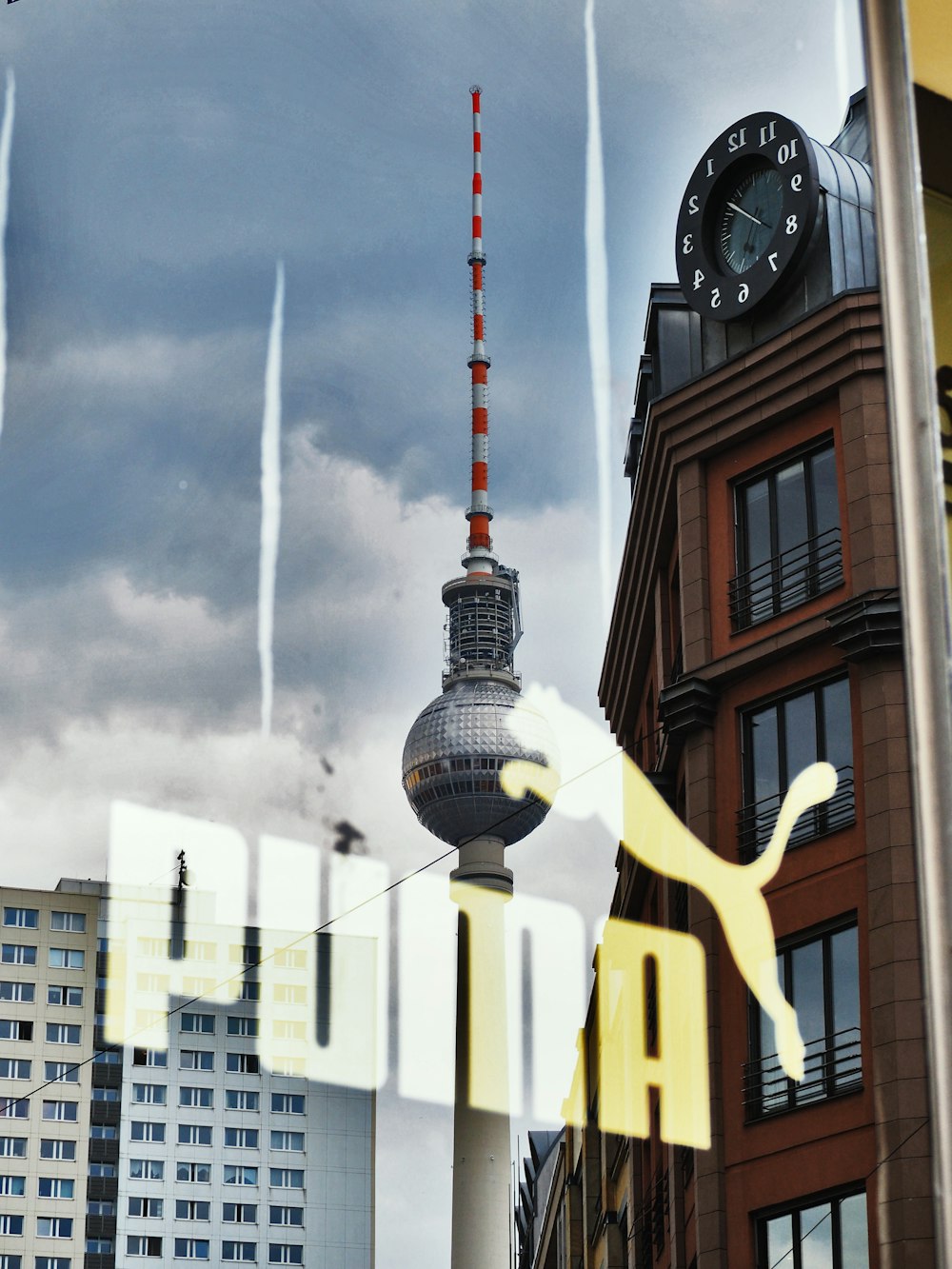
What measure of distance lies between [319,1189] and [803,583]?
161 meters

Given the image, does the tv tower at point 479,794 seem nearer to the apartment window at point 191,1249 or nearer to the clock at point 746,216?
the apartment window at point 191,1249

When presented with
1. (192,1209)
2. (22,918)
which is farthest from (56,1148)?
(22,918)

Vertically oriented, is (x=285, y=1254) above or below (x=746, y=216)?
below

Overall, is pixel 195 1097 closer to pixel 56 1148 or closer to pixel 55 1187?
pixel 56 1148

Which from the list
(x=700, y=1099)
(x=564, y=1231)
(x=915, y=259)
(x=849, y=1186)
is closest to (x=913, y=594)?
(x=915, y=259)

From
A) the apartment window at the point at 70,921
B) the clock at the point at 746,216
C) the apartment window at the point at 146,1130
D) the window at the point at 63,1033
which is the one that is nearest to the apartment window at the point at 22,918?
the apartment window at the point at 70,921

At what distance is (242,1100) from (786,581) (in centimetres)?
16108

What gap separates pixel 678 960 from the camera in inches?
1264

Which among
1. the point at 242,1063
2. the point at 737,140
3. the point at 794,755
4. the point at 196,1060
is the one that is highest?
Answer: the point at 196,1060

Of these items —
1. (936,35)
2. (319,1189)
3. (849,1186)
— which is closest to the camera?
(936,35)

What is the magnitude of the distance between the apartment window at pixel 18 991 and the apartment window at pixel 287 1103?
26.3 m

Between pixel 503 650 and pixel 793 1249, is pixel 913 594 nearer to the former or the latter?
pixel 793 1249

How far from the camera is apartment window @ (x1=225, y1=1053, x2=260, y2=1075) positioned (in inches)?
7210

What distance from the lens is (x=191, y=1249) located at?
172 meters
